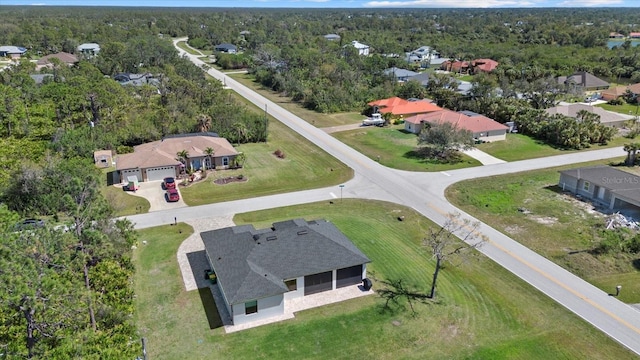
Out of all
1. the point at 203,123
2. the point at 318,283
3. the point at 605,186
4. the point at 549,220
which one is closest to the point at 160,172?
the point at 203,123

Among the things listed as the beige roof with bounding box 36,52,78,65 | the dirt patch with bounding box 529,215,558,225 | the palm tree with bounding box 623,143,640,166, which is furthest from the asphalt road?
the beige roof with bounding box 36,52,78,65

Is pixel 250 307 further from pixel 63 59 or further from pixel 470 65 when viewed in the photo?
pixel 63 59

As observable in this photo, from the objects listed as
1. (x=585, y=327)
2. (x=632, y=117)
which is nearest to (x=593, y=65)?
(x=632, y=117)

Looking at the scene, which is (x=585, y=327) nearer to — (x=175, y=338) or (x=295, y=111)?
(x=175, y=338)

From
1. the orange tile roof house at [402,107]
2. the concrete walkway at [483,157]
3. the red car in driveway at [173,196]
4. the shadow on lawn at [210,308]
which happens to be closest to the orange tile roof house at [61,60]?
the orange tile roof house at [402,107]

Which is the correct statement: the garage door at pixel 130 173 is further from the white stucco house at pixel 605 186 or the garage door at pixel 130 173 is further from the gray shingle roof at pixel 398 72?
the gray shingle roof at pixel 398 72
